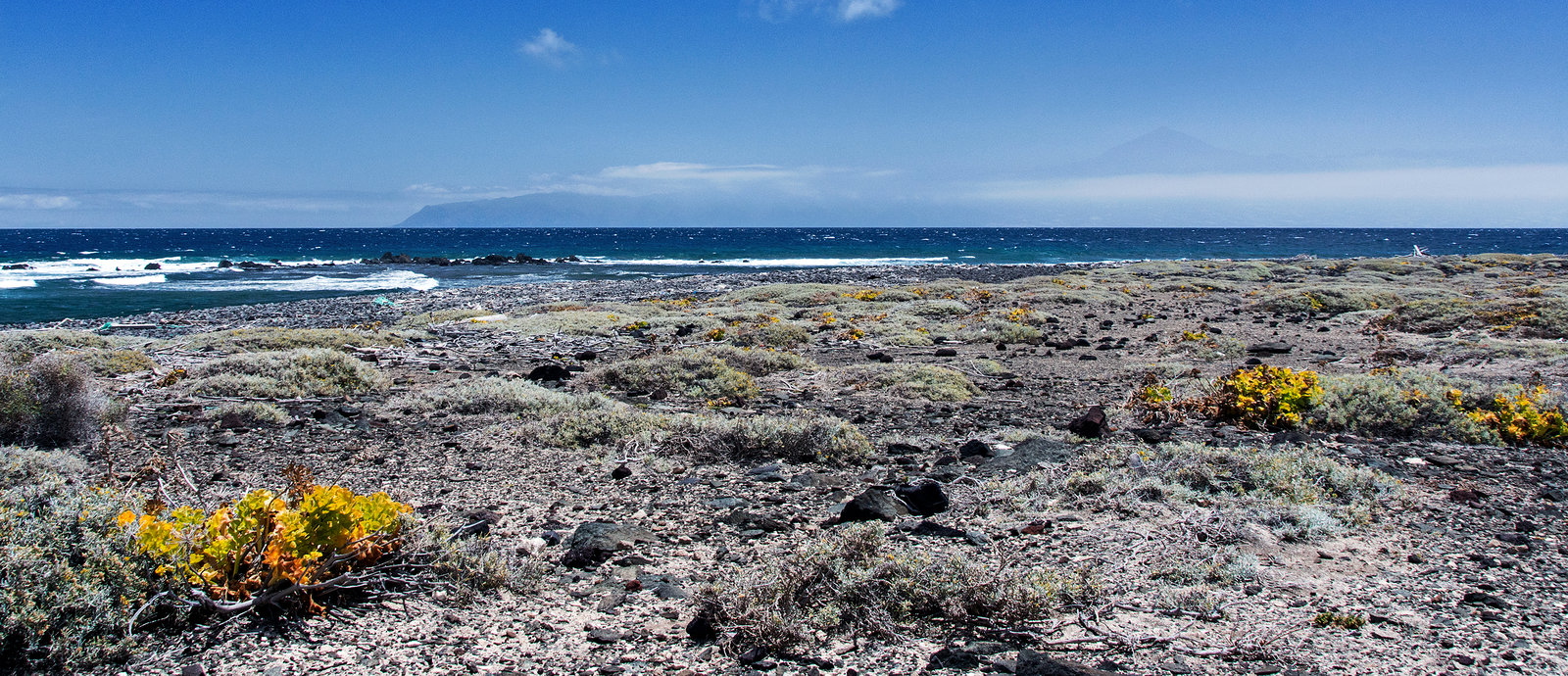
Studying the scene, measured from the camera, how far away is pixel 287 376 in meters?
9.70

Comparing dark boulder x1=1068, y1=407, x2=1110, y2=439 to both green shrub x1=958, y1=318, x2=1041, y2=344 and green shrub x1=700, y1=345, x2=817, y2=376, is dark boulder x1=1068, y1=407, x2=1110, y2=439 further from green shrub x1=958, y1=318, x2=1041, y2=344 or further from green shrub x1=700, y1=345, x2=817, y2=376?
green shrub x1=958, y1=318, x2=1041, y2=344

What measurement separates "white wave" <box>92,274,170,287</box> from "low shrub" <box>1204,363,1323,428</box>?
148 ft

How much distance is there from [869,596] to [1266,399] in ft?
18.3

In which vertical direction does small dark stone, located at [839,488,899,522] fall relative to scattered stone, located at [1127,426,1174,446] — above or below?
Result: below

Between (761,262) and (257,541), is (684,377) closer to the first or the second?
(257,541)

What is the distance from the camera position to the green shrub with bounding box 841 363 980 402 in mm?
9578

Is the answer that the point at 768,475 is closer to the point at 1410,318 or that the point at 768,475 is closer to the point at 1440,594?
the point at 1440,594

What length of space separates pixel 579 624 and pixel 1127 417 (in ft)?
A: 20.0

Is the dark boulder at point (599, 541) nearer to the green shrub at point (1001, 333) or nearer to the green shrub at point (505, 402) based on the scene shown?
the green shrub at point (505, 402)

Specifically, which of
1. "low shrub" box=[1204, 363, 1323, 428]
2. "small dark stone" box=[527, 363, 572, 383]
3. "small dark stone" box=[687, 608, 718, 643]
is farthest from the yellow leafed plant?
"low shrub" box=[1204, 363, 1323, 428]

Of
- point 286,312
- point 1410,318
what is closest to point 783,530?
point 1410,318

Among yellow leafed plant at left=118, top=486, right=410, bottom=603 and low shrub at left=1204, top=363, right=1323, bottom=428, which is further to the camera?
low shrub at left=1204, top=363, right=1323, bottom=428

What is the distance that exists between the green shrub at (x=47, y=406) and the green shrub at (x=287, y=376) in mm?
2083

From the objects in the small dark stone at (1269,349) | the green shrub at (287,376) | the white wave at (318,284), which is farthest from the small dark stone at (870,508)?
the white wave at (318,284)
